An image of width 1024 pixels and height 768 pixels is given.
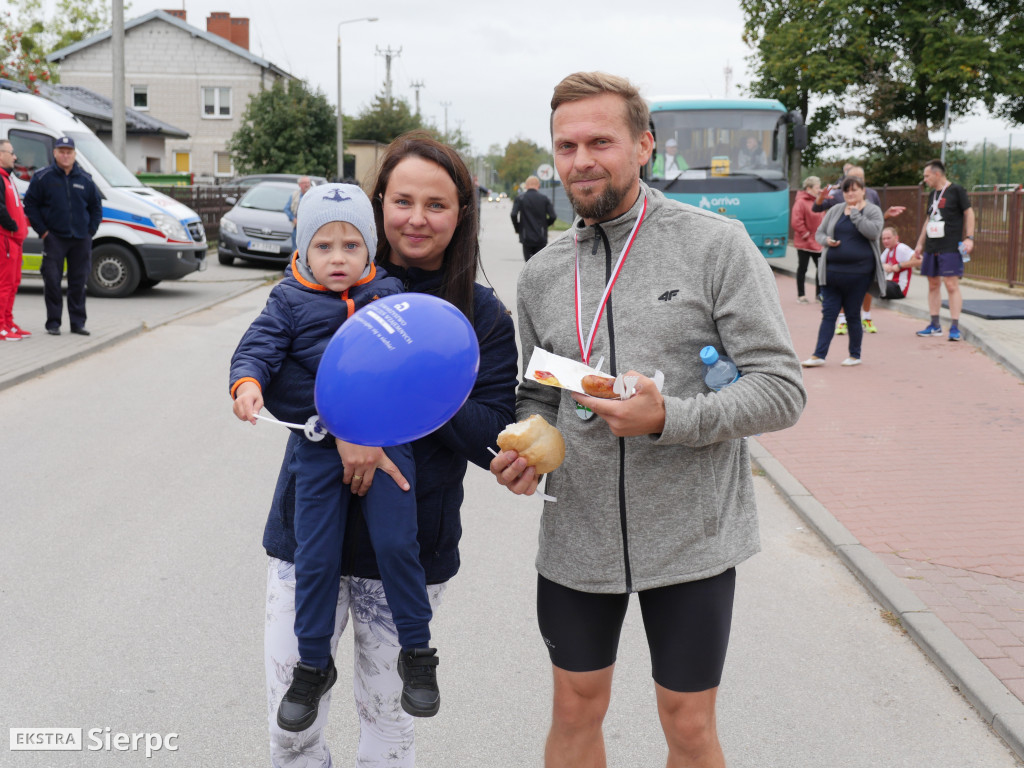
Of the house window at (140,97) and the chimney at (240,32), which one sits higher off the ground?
the chimney at (240,32)

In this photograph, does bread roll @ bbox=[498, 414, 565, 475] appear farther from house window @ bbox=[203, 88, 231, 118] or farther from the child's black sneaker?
house window @ bbox=[203, 88, 231, 118]

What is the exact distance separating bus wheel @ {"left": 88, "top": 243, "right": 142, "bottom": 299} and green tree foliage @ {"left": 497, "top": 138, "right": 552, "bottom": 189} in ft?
350

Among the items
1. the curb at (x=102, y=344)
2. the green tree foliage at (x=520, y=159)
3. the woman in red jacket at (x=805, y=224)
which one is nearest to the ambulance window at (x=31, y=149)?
the curb at (x=102, y=344)

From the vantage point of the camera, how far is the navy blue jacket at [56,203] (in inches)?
479

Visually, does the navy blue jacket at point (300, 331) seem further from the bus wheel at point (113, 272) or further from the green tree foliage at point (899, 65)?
the green tree foliage at point (899, 65)

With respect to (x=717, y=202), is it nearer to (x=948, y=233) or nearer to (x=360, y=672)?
(x=948, y=233)

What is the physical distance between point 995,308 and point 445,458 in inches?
567

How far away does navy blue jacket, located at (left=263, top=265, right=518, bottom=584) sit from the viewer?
8.12ft

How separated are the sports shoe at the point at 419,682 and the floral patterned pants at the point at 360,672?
0.08m

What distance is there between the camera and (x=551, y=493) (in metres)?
2.60

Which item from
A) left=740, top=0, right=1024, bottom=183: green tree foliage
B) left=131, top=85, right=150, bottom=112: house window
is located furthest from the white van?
left=131, top=85, right=150, bottom=112: house window

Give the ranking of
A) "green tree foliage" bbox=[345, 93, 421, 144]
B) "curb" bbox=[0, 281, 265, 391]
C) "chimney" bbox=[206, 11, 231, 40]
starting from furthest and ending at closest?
1. "green tree foliage" bbox=[345, 93, 421, 144]
2. "chimney" bbox=[206, 11, 231, 40]
3. "curb" bbox=[0, 281, 265, 391]

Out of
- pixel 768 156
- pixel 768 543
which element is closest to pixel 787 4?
pixel 768 156

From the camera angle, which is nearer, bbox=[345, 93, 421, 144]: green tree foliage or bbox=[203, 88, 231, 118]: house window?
bbox=[203, 88, 231, 118]: house window
